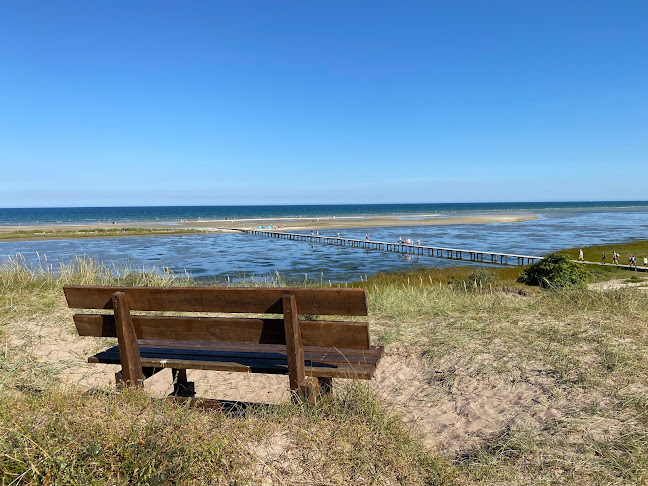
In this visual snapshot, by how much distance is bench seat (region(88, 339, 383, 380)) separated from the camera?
3.40m

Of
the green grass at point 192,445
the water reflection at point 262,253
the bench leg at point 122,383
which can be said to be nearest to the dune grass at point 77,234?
the water reflection at point 262,253

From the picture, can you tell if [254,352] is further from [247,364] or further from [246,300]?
[246,300]

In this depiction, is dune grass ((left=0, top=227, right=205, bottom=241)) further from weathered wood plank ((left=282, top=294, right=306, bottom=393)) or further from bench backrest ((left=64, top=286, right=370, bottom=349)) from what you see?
weathered wood plank ((left=282, top=294, right=306, bottom=393))

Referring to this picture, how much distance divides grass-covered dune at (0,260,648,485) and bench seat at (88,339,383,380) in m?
0.24

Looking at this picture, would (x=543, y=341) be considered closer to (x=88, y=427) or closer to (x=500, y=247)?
(x=88, y=427)

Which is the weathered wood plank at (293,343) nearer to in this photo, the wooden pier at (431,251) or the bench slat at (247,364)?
the bench slat at (247,364)

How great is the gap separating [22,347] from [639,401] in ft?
21.1

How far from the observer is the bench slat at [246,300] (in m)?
3.09

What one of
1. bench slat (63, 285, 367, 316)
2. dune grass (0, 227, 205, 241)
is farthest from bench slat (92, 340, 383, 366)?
dune grass (0, 227, 205, 241)

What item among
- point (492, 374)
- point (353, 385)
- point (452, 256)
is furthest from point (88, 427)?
point (452, 256)

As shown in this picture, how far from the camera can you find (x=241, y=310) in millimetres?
3234

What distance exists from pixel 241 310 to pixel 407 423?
163cm

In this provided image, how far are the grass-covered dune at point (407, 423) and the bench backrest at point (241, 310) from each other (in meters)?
0.49

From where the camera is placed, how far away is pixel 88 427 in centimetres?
254
